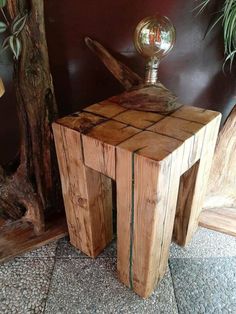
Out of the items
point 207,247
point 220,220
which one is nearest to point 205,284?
point 207,247

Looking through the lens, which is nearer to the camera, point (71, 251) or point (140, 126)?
A: point (140, 126)

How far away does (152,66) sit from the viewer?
107 cm

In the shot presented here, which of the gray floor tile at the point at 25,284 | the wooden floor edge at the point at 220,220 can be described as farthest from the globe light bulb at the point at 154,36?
the gray floor tile at the point at 25,284

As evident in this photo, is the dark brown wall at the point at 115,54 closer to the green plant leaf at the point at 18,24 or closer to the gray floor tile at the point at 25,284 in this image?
the green plant leaf at the point at 18,24

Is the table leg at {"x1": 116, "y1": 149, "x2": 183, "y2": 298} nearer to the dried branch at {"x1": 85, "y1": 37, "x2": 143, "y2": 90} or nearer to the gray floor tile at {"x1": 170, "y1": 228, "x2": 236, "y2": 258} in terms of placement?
the gray floor tile at {"x1": 170, "y1": 228, "x2": 236, "y2": 258}

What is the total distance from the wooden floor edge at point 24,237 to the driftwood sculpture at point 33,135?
0.05m

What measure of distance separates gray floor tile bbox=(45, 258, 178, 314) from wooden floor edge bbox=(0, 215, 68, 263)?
0.15 m

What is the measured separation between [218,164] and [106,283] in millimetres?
783

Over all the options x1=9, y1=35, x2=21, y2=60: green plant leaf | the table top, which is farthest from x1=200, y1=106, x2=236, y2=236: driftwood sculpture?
x1=9, y1=35, x2=21, y2=60: green plant leaf

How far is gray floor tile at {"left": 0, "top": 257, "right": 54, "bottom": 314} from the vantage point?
104 centimetres

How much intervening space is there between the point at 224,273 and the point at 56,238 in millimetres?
792

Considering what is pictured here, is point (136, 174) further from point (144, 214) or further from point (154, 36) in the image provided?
point (154, 36)

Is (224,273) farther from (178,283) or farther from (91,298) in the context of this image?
(91,298)

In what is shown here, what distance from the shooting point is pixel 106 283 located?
1130 mm
